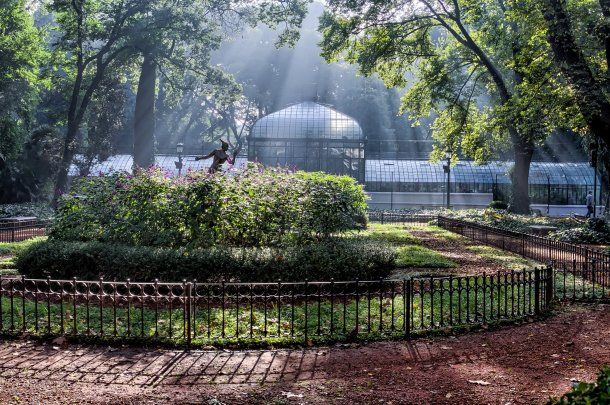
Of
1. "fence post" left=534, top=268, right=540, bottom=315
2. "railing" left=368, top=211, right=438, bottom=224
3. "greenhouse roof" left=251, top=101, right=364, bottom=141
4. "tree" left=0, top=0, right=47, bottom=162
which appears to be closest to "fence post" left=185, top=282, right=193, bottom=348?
"fence post" left=534, top=268, right=540, bottom=315

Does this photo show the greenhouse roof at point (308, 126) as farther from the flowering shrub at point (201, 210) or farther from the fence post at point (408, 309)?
the fence post at point (408, 309)

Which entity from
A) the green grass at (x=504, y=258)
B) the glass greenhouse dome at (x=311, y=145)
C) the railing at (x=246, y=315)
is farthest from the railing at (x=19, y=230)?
the glass greenhouse dome at (x=311, y=145)

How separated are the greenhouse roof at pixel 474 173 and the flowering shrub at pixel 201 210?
2864cm

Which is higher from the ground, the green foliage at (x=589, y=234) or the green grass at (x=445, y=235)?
the green foliage at (x=589, y=234)

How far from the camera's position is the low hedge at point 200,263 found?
10.5m

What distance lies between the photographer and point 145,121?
30.4m

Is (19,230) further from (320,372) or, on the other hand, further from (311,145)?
(311,145)

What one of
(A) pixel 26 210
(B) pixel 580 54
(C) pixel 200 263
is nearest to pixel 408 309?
(C) pixel 200 263

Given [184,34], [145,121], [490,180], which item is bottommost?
[490,180]

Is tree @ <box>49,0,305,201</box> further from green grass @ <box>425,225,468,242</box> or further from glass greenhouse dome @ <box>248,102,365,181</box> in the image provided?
green grass @ <box>425,225,468,242</box>

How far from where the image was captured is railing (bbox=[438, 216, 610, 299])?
440 inches

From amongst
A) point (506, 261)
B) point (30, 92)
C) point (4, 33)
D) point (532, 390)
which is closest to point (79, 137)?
point (30, 92)

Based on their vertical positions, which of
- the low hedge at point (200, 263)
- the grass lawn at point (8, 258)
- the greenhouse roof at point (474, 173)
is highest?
the greenhouse roof at point (474, 173)

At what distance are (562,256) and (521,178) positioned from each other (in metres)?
15.3
